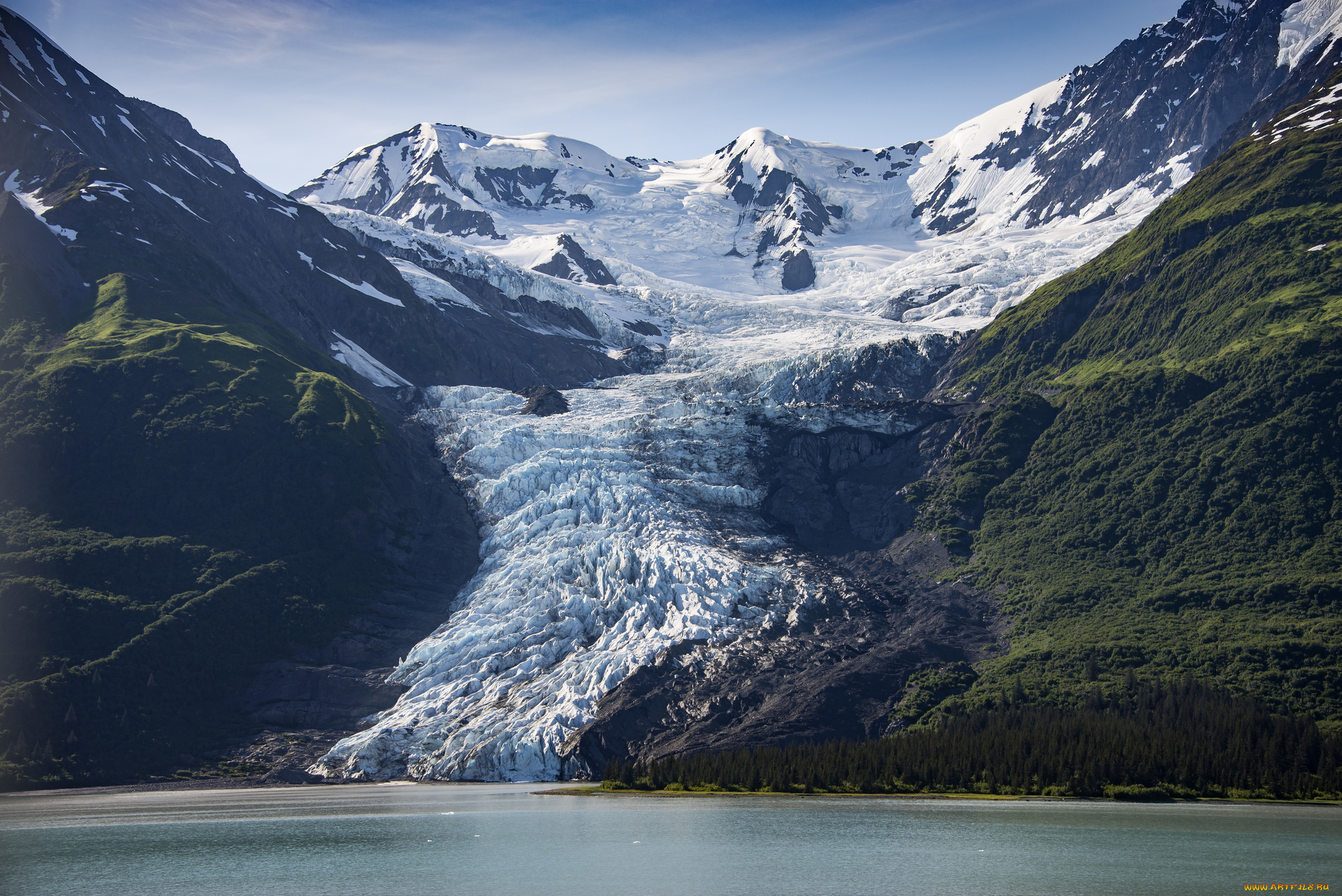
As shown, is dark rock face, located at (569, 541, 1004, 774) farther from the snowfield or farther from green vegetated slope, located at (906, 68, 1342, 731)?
green vegetated slope, located at (906, 68, 1342, 731)

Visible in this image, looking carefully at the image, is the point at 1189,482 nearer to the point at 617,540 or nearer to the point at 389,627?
the point at 617,540

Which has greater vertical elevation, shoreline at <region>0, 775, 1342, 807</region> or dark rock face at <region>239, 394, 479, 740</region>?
dark rock face at <region>239, 394, 479, 740</region>

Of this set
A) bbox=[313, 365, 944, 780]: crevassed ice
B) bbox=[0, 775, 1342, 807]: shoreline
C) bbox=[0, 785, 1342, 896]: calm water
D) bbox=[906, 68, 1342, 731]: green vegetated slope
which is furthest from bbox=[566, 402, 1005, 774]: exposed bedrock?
bbox=[0, 785, 1342, 896]: calm water

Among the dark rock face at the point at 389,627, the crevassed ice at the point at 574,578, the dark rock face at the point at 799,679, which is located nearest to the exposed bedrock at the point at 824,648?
the dark rock face at the point at 799,679

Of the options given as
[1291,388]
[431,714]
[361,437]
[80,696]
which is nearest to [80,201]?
[361,437]

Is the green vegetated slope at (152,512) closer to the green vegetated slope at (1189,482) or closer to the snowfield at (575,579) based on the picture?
the snowfield at (575,579)

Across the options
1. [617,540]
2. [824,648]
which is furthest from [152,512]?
[824,648]
